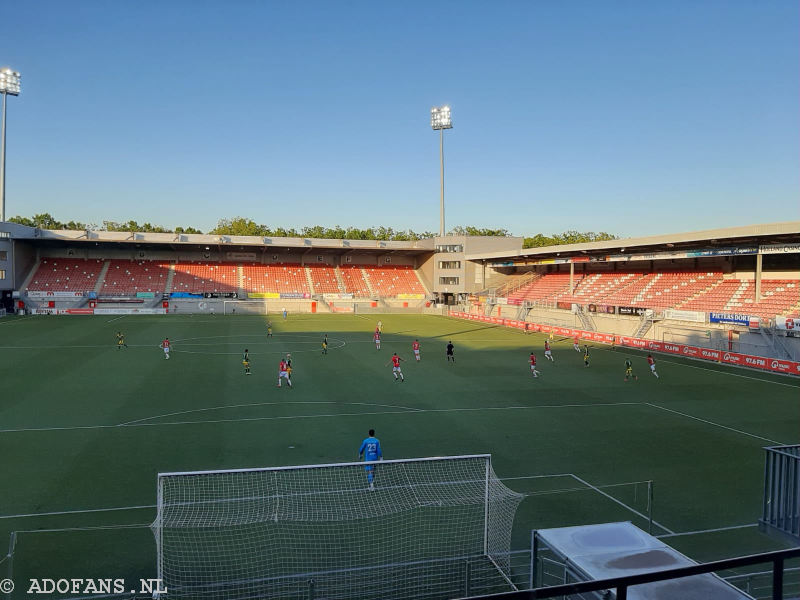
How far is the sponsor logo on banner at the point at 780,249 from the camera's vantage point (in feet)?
108

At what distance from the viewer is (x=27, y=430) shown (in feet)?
54.5

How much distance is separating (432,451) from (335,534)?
17.9 feet

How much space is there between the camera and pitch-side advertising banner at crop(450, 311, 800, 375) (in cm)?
2934

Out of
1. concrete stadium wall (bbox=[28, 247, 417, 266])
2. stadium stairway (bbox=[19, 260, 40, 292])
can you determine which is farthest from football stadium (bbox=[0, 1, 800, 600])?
concrete stadium wall (bbox=[28, 247, 417, 266])

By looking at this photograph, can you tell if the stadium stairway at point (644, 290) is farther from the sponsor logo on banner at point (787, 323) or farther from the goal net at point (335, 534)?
the goal net at point (335, 534)

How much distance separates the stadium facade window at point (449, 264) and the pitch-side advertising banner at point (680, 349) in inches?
764

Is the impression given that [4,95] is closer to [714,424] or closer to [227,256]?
[227,256]

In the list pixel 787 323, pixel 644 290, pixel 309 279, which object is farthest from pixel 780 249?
pixel 309 279

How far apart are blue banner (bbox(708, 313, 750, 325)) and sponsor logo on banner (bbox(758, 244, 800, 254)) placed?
5.02 metres

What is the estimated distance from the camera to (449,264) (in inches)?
2906

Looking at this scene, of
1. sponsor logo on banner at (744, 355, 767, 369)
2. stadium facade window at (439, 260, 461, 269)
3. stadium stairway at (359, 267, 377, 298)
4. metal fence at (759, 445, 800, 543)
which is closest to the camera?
metal fence at (759, 445, 800, 543)

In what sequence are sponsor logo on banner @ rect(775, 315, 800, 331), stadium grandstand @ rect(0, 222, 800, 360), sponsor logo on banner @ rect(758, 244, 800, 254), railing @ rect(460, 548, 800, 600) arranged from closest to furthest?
1. railing @ rect(460, 548, 800, 600)
2. sponsor logo on banner @ rect(775, 315, 800, 331)
3. sponsor logo on banner @ rect(758, 244, 800, 254)
4. stadium grandstand @ rect(0, 222, 800, 360)

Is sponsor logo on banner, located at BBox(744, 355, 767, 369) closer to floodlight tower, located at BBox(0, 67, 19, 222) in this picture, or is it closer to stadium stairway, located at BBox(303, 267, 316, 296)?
stadium stairway, located at BBox(303, 267, 316, 296)

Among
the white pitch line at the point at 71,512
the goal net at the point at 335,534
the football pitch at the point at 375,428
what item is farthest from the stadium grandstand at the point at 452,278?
the white pitch line at the point at 71,512
